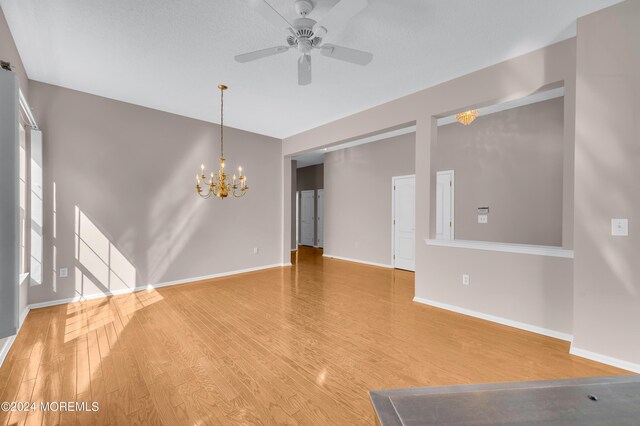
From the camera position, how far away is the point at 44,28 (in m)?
2.56

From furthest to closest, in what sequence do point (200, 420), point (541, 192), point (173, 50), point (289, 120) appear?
point (289, 120)
point (541, 192)
point (173, 50)
point (200, 420)

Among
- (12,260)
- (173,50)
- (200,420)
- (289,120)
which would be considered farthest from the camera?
(289,120)

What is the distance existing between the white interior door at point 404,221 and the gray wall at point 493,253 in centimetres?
197

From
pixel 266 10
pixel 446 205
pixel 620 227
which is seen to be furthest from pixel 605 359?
pixel 266 10

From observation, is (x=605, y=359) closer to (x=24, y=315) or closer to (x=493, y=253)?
(x=493, y=253)

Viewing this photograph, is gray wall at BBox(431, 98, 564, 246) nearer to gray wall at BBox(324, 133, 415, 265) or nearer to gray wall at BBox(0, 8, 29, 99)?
→ gray wall at BBox(324, 133, 415, 265)

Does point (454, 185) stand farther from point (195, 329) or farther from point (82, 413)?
point (82, 413)

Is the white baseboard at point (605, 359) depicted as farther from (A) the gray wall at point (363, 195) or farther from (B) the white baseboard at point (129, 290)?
(B) the white baseboard at point (129, 290)

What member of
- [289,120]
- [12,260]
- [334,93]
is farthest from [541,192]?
[12,260]

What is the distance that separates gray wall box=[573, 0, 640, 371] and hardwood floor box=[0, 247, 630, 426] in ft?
1.21

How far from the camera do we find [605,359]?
230cm

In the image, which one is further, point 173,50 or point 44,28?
point 173,50

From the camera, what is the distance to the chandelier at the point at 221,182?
4.08 m

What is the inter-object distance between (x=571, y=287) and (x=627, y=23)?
229 cm
